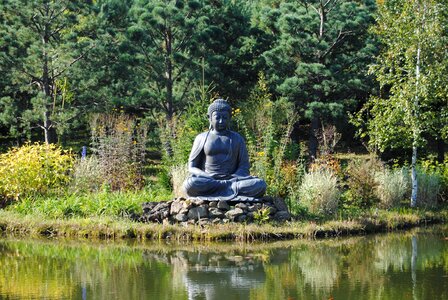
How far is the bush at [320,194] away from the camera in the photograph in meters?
14.4

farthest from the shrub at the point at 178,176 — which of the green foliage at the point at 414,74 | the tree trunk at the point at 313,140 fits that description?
the tree trunk at the point at 313,140

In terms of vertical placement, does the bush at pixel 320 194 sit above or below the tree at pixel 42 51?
below

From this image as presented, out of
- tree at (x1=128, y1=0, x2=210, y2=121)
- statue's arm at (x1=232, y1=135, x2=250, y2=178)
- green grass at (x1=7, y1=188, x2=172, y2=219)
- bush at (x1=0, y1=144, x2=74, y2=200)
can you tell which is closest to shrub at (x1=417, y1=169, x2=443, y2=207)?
statue's arm at (x1=232, y1=135, x2=250, y2=178)

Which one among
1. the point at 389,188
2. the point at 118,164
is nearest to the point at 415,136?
the point at 389,188

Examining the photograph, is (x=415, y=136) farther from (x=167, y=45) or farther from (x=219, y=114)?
(x=167, y=45)

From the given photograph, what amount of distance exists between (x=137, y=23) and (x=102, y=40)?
151cm

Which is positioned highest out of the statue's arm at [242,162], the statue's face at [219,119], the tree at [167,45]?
the tree at [167,45]

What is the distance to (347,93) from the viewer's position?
22.9m

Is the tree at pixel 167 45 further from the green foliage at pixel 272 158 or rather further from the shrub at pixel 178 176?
the shrub at pixel 178 176

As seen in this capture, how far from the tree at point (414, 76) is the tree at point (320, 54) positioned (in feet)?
15.2

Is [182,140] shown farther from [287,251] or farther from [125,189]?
[287,251]

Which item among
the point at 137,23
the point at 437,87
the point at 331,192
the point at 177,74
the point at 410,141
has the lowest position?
the point at 331,192

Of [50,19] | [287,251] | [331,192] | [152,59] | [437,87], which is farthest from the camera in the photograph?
[152,59]

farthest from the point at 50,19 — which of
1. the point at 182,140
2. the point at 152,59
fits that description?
the point at 182,140
